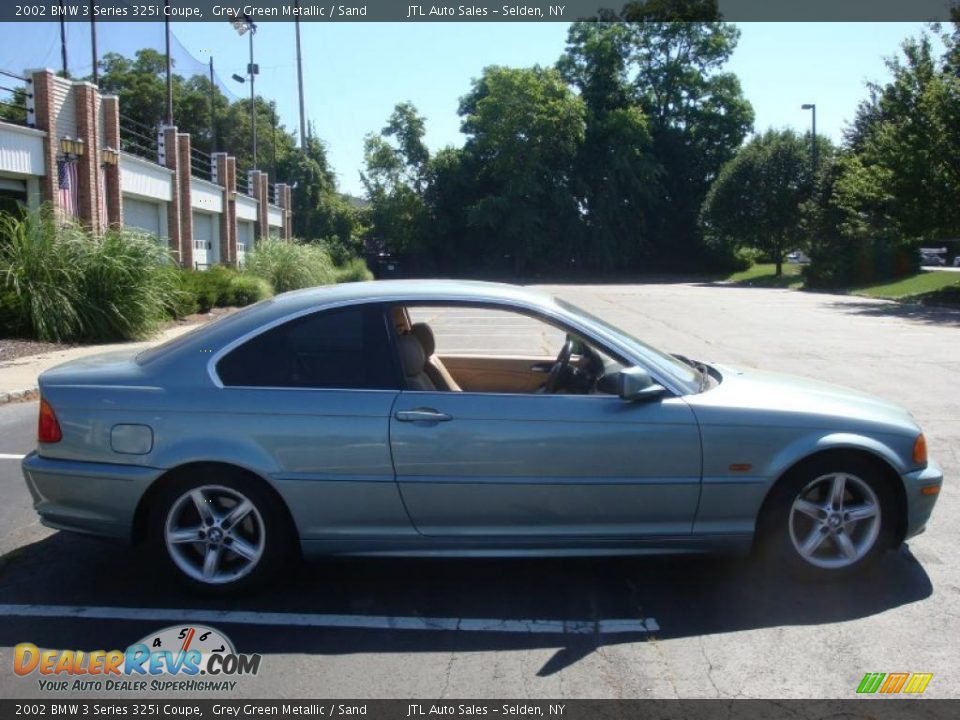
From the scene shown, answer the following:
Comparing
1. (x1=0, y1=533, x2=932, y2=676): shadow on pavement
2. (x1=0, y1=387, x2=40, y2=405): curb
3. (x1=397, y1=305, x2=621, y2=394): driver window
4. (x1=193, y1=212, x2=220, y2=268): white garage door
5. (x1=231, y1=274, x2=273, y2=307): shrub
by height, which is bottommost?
(x1=0, y1=533, x2=932, y2=676): shadow on pavement

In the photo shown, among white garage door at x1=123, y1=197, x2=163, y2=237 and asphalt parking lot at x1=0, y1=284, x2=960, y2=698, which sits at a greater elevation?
white garage door at x1=123, y1=197, x2=163, y2=237

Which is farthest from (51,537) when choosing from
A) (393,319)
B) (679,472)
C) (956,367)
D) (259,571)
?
(956,367)

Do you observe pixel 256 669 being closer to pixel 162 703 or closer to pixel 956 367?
pixel 162 703

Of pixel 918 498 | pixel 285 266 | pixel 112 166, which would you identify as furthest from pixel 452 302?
pixel 285 266

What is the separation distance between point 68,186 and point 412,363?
2042 cm

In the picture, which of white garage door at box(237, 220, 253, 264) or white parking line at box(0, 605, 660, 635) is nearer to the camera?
white parking line at box(0, 605, 660, 635)

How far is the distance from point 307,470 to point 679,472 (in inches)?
74.3

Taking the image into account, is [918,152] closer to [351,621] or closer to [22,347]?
[22,347]

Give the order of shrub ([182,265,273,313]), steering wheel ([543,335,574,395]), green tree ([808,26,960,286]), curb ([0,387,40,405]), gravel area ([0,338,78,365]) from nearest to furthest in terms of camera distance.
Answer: steering wheel ([543,335,574,395]) → curb ([0,387,40,405]) → gravel area ([0,338,78,365]) → shrub ([182,265,273,313]) → green tree ([808,26,960,286])

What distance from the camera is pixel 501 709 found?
12.0 feet

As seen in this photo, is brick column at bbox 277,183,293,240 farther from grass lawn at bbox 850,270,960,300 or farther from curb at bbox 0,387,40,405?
curb at bbox 0,387,40,405

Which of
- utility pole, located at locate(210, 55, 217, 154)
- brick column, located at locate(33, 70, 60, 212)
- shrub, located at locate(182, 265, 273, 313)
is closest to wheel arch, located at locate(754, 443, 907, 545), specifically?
shrub, located at locate(182, 265, 273, 313)

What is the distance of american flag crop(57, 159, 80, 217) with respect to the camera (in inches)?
862

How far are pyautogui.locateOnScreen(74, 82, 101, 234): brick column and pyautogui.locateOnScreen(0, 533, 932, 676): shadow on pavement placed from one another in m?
19.3
